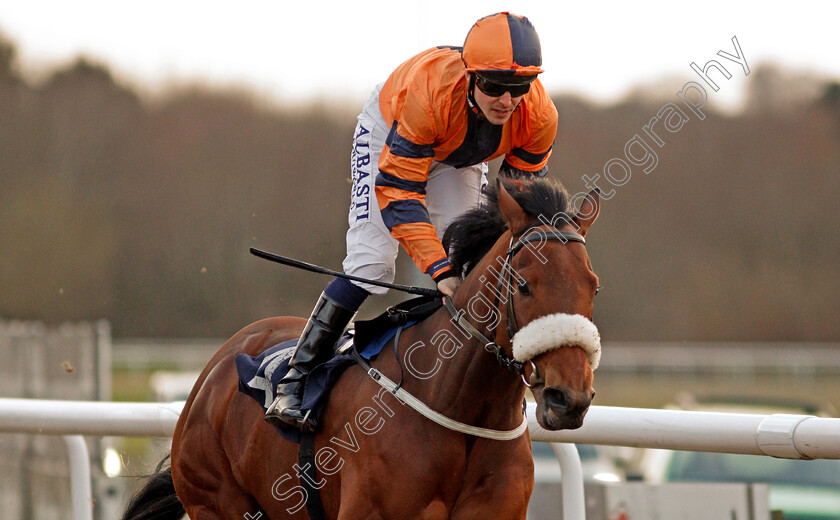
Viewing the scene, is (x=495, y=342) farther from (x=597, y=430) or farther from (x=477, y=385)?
(x=597, y=430)

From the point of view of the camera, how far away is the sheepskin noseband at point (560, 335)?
2.49m

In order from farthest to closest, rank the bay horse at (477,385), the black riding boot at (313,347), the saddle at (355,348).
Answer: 1. the black riding boot at (313,347)
2. the saddle at (355,348)
3. the bay horse at (477,385)

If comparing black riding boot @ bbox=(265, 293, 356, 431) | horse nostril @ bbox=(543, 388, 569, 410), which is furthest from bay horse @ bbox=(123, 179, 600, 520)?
black riding boot @ bbox=(265, 293, 356, 431)

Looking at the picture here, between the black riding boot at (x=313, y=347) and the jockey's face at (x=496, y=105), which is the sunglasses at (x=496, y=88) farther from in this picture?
the black riding boot at (x=313, y=347)

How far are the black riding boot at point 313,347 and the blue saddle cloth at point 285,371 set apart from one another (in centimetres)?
5

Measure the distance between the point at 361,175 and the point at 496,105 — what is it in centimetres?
68

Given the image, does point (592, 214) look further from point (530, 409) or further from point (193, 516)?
point (193, 516)

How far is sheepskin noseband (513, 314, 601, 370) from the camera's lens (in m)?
2.49

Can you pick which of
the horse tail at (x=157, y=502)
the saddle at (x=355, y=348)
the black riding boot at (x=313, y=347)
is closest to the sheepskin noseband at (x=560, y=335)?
the saddle at (x=355, y=348)

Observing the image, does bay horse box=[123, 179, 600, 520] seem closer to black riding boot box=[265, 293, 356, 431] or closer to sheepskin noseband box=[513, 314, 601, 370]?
sheepskin noseband box=[513, 314, 601, 370]

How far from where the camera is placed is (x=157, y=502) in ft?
14.1

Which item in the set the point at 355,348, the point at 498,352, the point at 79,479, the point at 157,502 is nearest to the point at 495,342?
the point at 498,352

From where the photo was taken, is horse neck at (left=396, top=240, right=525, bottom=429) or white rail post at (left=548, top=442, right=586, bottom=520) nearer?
horse neck at (left=396, top=240, right=525, bottom=429)

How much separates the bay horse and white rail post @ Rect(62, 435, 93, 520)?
1.26 metres
